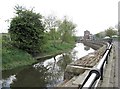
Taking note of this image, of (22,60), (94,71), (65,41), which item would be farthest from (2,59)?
(65,41)

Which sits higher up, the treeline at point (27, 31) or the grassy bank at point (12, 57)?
the treeline at point (27, 31)

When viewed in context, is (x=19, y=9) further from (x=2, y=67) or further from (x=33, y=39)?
(x=2, y=67)

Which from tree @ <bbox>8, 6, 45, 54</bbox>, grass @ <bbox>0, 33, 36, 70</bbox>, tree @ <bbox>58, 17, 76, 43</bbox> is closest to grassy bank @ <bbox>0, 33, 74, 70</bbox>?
grass @ <bbox>0, 33, 36, 70</bbox>

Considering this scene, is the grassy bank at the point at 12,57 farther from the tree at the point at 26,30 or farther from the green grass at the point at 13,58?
the tree at the point at 26,30

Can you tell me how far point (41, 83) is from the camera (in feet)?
48.0

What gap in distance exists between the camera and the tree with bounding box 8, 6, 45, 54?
26.0 m

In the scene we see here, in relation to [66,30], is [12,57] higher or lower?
lower

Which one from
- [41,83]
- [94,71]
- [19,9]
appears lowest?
[41,83]

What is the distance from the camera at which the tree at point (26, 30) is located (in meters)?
26.0

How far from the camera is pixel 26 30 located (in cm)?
2623

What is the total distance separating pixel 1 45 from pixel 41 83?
11909 millimetres

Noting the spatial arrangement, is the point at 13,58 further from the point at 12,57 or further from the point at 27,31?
the point at 27,31

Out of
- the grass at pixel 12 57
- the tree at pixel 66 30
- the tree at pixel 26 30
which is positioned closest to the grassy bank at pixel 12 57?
the grass at pixel 12 57

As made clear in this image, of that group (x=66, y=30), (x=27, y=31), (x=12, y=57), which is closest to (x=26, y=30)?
(x=27, y=31)
